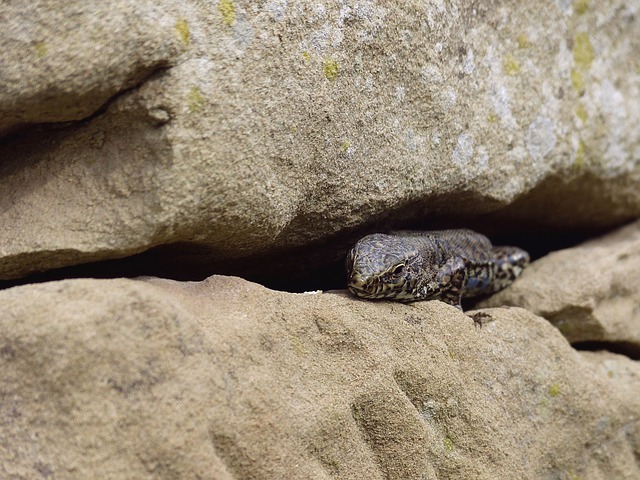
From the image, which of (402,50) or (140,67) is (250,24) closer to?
(140,67)

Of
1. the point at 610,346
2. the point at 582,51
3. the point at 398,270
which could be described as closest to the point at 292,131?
the point at 398,270

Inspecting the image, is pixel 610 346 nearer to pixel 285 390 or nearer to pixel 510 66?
pixel 510 66

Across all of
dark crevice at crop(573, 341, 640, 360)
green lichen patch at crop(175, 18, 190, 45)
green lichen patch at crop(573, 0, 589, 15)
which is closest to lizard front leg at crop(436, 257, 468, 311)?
dark crevice at crop(573, 341, 640, 360)

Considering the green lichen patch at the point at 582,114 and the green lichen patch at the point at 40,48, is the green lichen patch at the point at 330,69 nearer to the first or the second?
the green lichen patch at the point at 40,48

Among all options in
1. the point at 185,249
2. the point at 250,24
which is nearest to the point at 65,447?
the point at 185,249

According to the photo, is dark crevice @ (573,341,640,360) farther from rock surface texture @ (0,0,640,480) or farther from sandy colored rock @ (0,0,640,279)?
sandy colored rock @ (0,0,640,279)

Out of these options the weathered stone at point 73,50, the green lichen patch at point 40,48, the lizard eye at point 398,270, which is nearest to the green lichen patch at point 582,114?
the lizard eye at point 398,270
